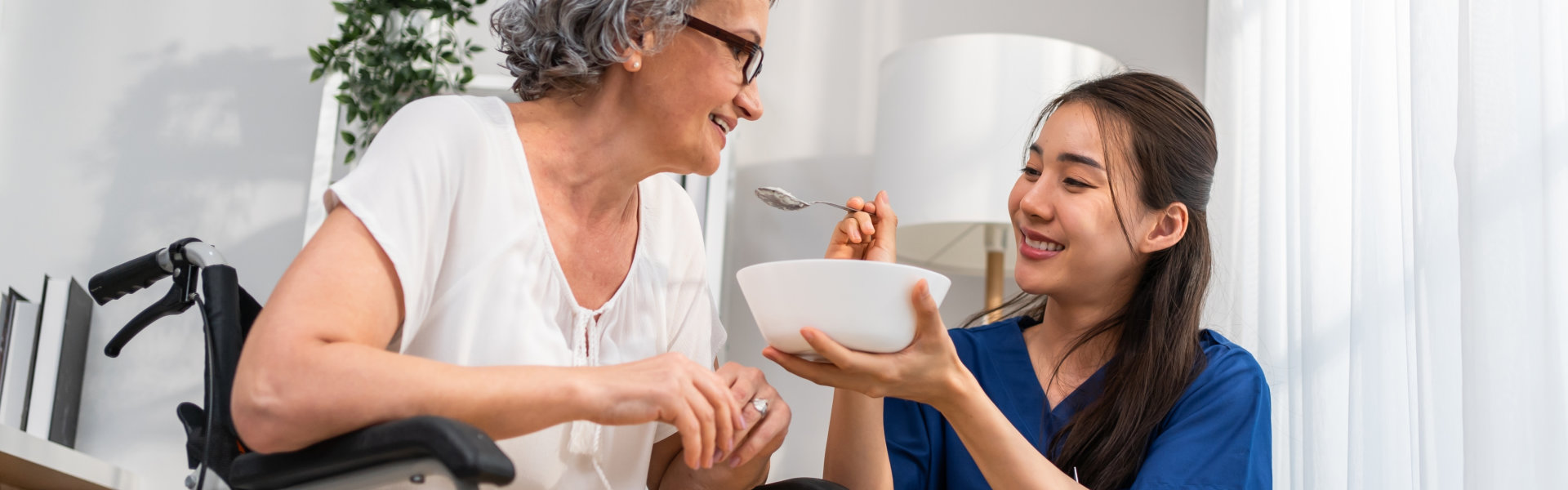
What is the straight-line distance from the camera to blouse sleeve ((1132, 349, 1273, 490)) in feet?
4.08

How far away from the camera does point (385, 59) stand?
2061 millimetres

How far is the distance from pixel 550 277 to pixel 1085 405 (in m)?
0.71

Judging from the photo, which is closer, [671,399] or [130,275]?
[671,399]

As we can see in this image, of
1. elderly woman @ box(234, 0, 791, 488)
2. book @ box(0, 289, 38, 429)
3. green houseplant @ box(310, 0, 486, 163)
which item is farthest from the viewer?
green houseplant @ box(310, 0, 486, 163)

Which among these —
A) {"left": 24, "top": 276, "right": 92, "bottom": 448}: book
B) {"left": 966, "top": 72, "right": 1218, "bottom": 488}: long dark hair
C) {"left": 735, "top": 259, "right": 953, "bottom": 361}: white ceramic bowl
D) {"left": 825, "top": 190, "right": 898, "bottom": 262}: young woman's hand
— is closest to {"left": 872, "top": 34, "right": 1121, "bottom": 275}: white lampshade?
{"left": 966, "top": 72, "right": 1218, "bottom": 488}: long dark hair

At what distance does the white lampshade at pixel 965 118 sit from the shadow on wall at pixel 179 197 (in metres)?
1.20

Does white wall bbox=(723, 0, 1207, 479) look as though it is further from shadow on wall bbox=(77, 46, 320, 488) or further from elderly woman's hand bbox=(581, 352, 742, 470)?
elderly woman's hand bbox=(581, 352, 742, 470)

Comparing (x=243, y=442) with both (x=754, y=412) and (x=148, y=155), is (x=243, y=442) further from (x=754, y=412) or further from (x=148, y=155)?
(x=148, y=155)

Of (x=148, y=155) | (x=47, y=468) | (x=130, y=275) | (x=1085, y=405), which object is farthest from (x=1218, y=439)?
(x=148, y=155)

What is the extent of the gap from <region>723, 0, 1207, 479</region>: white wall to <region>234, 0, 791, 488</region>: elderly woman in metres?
0.94

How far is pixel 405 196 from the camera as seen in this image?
97 centimetres

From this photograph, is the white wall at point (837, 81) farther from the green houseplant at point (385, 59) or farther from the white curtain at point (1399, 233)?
the green houseplant at point (385, 59)

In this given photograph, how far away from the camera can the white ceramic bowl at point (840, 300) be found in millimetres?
986

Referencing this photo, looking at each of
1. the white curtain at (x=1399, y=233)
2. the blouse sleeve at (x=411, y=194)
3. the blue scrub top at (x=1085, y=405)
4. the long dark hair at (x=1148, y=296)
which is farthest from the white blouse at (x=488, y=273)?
the white curtain at (x=1399, y=233)
